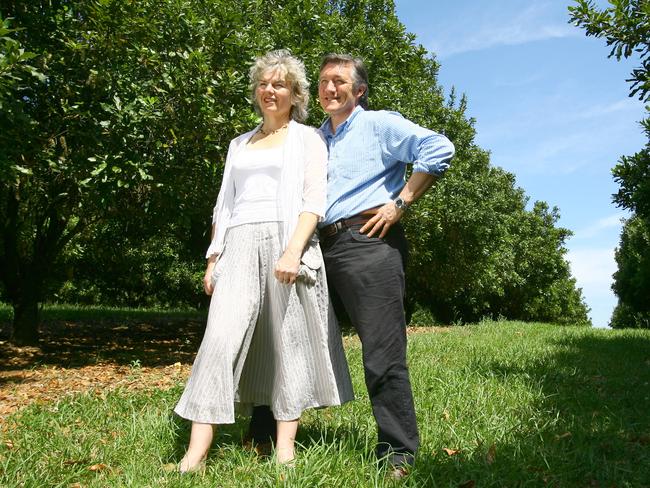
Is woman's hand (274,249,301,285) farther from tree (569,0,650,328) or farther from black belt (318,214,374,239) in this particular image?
tree (569,0,650,328)

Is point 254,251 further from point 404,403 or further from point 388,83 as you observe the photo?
point 388,83

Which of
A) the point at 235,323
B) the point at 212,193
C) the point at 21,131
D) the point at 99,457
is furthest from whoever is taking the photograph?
the point at 212,193

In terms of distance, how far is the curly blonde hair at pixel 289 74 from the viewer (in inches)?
141

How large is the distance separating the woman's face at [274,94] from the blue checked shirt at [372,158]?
0.39 meters

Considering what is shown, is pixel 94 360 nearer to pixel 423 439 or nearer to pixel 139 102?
pixel 139 102

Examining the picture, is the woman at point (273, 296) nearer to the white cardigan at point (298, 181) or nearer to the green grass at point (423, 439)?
the white cardigan at point (298, 181)

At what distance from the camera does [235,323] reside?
3357mm

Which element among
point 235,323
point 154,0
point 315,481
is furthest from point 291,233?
point 154,0

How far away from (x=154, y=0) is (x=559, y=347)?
8466 mm

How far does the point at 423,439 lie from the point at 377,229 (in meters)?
1.63

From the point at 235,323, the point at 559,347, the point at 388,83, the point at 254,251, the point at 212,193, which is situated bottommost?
the point at 559,347

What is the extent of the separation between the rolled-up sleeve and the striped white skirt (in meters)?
0.71

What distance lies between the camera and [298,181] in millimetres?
3436

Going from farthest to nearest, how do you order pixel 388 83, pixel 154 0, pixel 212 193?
pixel 388 83 < pixel 212 193 < pixel 154 0
